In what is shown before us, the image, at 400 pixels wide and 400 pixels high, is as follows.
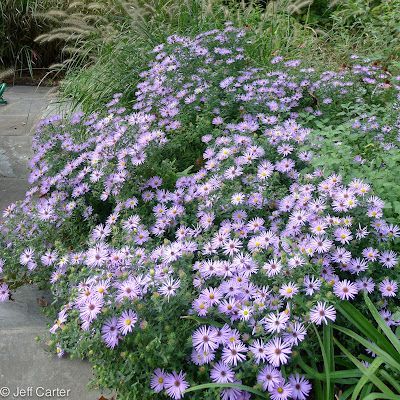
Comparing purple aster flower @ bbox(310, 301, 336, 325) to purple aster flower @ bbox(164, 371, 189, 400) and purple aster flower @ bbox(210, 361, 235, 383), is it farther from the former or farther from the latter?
purple aster flower @ bbox(164, 371, 189, 400)

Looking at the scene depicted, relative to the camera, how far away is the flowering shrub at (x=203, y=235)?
58.6 inches

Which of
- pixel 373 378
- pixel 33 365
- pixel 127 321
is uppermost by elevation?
pixel 127 321

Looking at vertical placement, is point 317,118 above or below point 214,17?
below

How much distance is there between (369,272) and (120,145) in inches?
49.6

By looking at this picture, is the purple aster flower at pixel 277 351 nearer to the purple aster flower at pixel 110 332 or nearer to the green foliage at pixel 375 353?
the green foliage at pixel 375 353

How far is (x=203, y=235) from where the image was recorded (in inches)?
75.8

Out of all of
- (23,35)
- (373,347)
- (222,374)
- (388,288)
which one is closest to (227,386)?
(222,374)

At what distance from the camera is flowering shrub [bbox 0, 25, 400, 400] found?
149 centimetres

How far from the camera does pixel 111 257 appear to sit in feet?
5.74

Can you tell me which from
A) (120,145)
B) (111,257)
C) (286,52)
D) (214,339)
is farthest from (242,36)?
(214,339)

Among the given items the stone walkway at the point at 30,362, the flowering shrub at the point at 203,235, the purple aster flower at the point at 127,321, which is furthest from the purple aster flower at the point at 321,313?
the stone walkway at the point at 30,362

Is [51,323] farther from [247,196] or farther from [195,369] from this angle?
[247,196]

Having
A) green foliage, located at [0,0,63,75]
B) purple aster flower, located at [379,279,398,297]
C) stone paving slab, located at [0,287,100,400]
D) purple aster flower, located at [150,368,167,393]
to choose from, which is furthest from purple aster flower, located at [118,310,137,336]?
green foliage, located at [0,0,63,75]

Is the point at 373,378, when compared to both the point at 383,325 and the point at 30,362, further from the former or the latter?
the point at 30,362
